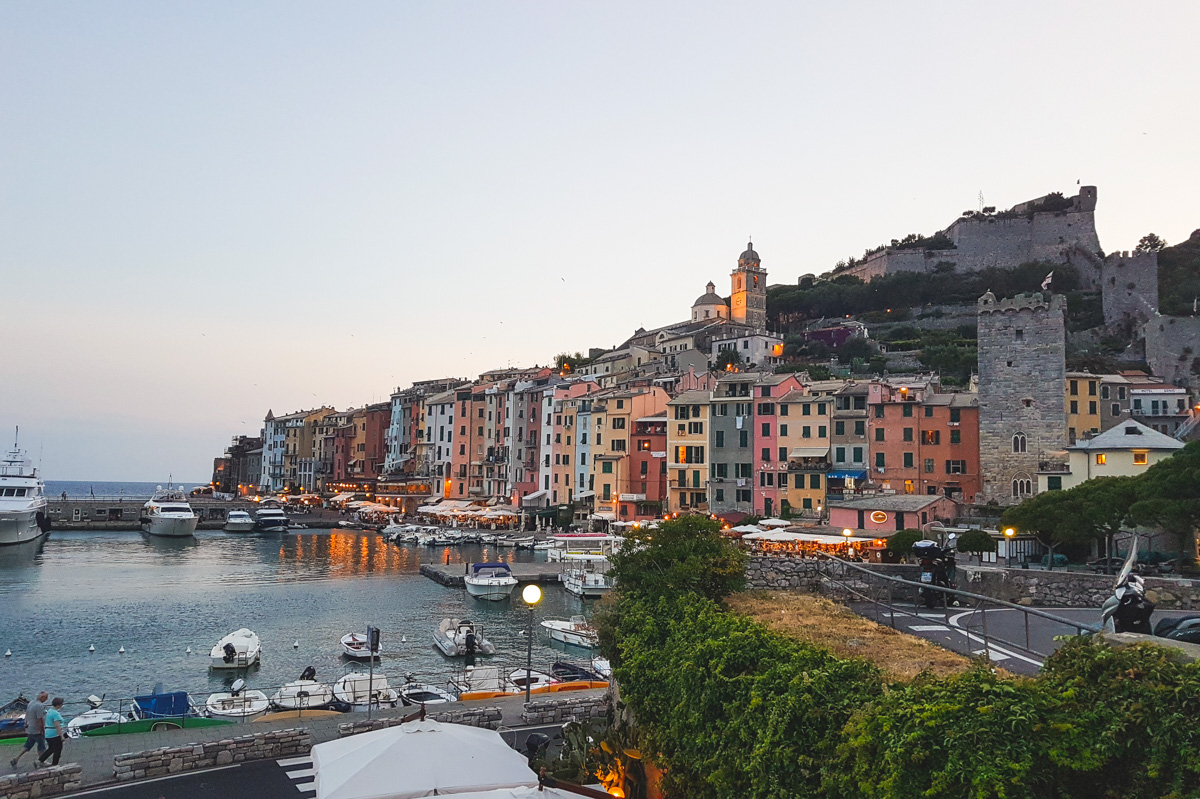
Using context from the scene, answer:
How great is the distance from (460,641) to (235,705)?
33.9ft

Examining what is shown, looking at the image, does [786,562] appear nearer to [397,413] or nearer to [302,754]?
[302,754]

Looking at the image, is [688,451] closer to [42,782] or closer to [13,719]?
[13,719]

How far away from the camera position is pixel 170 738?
52.7 feet

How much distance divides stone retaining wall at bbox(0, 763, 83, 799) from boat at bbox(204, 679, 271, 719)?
313 inches

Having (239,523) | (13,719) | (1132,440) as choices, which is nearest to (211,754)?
(13,719)

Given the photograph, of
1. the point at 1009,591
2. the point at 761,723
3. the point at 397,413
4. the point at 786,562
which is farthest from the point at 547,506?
Result: the point at 761,723

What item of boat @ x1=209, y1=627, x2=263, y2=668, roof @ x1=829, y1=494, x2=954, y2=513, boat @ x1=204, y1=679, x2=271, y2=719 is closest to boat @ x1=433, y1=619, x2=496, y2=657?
boat @ x1=209, y1=627, x2=263, y2=668

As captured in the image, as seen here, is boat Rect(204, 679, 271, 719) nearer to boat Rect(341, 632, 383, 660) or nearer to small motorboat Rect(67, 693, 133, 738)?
small motorboat Rect(67, 693, 133, 738)

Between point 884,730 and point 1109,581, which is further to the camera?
point 1109,581

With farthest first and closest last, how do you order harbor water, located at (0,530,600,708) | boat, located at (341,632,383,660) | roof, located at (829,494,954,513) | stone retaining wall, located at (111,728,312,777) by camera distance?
roof, located at (829,494,954,513), boat, located at (341,632,383,660), harbor water, located at (0,530,600,708), stone retaining wall, located at (111,728,312,777)

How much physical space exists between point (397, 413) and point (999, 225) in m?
87.8

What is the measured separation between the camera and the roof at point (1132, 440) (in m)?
42.4

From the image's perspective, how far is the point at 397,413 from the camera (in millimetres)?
107125

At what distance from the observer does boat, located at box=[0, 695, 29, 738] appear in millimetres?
19458
